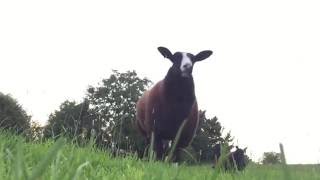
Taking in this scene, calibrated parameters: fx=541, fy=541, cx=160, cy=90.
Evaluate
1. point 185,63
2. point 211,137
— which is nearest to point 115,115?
point 185,63

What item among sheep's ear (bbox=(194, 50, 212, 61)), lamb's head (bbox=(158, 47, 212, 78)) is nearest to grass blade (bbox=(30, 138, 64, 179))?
lamb's head (bbox=(158, 47, 212, 78))

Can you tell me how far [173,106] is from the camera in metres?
13.4

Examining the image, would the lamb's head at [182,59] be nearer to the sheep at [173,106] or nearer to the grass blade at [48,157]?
the sheep at [173,106]

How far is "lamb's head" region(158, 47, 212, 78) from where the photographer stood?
42.8ft

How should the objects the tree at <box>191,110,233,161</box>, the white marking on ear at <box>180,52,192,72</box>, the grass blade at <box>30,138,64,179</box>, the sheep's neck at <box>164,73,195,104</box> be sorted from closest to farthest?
the grass blade at <box>30,138,64,179</box>
the tree at <box>191,110,233,161</box>
the white marking on ear at <box>180,52,192,72</box>
the sheep's neck at <box>164,73,195,104</box>

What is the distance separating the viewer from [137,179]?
9.41 feet

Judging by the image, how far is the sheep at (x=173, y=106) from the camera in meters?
13.2

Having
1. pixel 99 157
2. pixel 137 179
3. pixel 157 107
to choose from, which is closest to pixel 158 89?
pixel 157 107

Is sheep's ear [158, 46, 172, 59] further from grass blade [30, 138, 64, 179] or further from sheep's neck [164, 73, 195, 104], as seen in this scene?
grass blade [30, 138, 64, 179]

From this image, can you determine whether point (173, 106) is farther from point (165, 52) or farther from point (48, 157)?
point (48, 157)

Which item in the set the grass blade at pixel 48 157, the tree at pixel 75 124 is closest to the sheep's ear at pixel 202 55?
the tree at pixel 75 124

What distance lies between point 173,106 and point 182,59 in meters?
1.24

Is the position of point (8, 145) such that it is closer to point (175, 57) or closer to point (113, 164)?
point (113, 164)

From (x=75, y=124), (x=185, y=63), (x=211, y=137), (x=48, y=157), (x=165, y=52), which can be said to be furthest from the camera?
(x=211, y=137)
